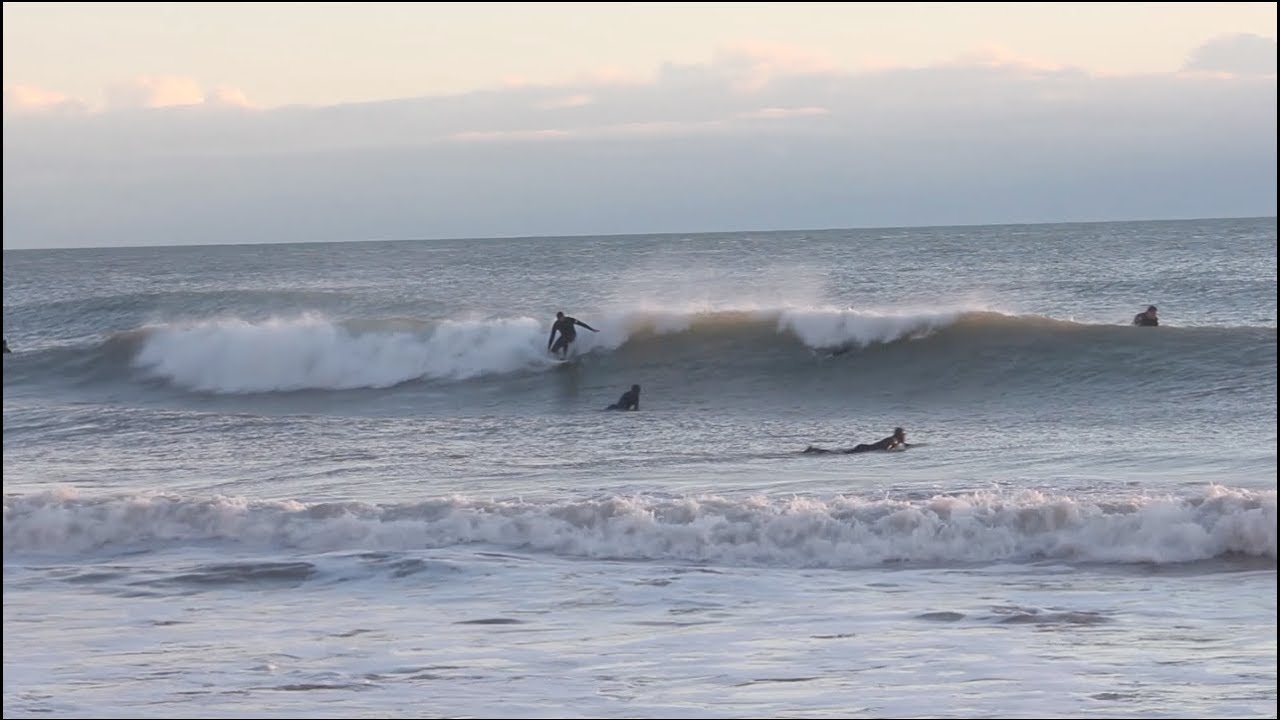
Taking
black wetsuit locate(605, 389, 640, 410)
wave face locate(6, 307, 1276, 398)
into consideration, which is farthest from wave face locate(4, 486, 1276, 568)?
wave face locate(6, 307, 1276, 398)

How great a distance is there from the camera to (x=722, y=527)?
10.8 meters

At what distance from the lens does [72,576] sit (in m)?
10.1

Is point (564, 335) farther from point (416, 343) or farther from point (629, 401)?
point (629, 401)

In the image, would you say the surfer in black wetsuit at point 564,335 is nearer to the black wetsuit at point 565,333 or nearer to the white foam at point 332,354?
the black wetsuit at point 565,333

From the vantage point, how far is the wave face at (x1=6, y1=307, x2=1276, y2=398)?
2052cm

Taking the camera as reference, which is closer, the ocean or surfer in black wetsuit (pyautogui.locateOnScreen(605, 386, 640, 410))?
the ocean

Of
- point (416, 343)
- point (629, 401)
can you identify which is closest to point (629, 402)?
point (629, 401)

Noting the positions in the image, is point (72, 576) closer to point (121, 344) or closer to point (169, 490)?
point (169, 490)

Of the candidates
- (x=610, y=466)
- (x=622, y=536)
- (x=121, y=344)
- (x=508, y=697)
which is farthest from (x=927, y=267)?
(x=508, y=697)

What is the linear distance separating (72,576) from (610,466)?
5.75m

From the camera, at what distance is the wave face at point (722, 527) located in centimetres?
1016

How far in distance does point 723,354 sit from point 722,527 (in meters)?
12.8

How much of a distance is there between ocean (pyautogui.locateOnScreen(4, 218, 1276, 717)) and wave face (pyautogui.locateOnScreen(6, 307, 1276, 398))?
0.08 metres

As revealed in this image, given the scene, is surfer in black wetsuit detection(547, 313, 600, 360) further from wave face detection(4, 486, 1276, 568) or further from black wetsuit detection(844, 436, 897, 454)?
wave face detection(4, 486, 1276, 568)
